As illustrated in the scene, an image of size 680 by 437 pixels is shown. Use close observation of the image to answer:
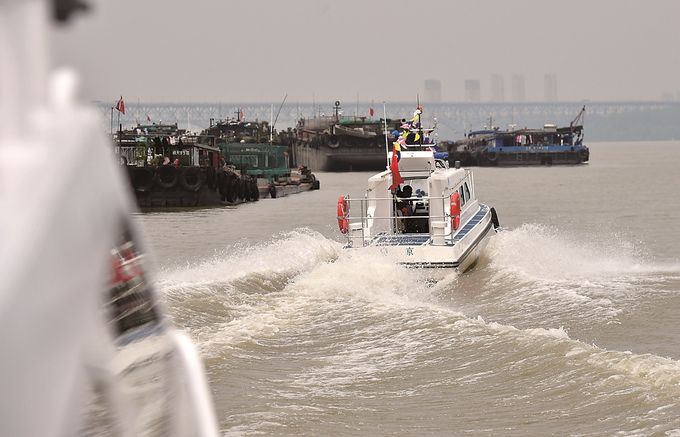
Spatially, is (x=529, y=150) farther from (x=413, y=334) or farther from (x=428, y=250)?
(x=413, y=334)

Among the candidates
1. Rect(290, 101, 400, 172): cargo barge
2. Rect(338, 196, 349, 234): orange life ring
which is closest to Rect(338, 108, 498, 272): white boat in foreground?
Rect(338, 196, 349, 234): orange life ring

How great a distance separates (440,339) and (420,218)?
552 cm

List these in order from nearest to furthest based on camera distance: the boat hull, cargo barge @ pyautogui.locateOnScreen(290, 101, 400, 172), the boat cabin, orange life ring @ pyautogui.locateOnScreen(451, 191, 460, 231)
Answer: the boat hull, orange life ring @ pyautogui.locateOnScreen(451, 191, 460, 231), the boat cabin, cargo barge @ pyautogui.locateOnScreen(290, 101, 400, 172)

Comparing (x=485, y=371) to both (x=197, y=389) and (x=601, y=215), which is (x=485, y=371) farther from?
(x=601, y=215)

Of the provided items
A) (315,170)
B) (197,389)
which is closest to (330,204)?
(197,389)

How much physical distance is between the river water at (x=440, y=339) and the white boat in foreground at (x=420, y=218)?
387 millimetres

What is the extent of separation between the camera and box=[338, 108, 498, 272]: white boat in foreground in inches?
530

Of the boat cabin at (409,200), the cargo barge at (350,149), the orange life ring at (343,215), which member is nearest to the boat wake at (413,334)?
the orange life ring at (343,215)

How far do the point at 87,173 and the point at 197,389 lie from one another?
0.60 m

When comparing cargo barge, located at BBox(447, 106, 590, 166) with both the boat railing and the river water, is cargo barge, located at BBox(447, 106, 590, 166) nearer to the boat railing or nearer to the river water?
the river water

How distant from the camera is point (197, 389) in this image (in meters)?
1.67

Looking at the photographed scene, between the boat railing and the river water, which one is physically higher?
the boat railing

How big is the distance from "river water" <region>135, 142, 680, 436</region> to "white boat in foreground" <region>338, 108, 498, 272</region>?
0.39 meters

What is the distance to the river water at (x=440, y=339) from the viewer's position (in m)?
6.80
